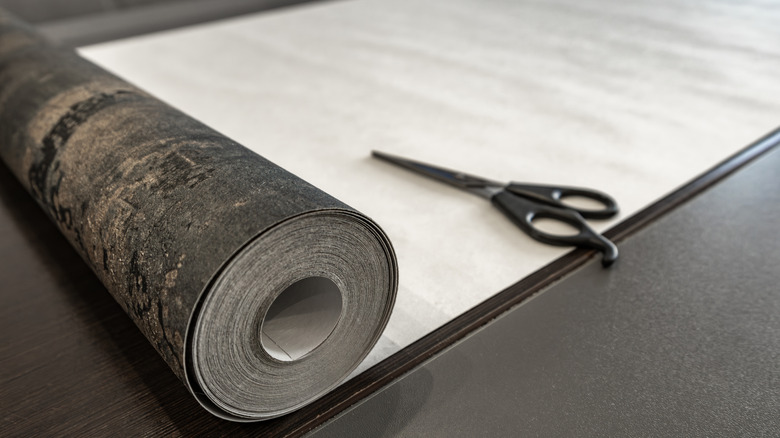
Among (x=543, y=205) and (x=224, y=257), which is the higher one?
(x=224, y=257)

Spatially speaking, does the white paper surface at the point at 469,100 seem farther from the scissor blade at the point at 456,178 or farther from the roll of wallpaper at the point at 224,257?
the roll of wallpaper at the point at 224,257

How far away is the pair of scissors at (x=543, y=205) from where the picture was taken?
3.03 ft

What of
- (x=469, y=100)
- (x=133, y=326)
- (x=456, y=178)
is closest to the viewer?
(x=133, y=326)

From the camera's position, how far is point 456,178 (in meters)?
1.10

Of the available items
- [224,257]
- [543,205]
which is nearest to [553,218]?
[543,205]

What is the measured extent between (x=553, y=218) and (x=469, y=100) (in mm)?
614

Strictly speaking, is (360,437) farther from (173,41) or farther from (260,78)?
(173,41)

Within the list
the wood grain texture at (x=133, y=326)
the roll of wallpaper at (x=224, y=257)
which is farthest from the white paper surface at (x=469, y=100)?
the roll of wallpaper at (x=224, y=257)

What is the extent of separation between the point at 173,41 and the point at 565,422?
1970 mm

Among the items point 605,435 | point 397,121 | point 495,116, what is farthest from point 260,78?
point 605,435

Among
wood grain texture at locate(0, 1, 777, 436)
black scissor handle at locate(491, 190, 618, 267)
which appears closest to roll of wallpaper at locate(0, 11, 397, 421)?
wood grain texture at locate(0, 1, 777, 436)

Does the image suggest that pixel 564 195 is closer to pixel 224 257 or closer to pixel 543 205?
pixel 543 205

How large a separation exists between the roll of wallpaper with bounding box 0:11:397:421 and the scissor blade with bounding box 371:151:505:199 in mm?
422

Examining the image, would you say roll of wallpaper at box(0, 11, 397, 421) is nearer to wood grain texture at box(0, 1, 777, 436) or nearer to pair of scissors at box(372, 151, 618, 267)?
wood grain texture at box(0, 1, 777, 436)
